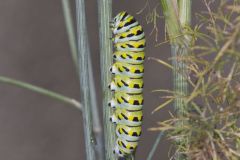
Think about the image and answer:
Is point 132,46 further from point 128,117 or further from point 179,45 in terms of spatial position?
point 179,45

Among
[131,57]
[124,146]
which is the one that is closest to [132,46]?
[131,57]

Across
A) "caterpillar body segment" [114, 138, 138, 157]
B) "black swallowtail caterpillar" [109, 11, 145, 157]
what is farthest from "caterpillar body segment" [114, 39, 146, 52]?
"caterpillar body segment" [114, 138, 138, 157]

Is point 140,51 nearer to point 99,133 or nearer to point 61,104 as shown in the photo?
point 99,133

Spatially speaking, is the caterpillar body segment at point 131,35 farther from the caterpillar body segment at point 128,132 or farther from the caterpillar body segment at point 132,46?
the caterpillar body segment at point 128,132

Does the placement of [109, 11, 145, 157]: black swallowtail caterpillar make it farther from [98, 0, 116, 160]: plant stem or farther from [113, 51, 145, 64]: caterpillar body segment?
[98, 0, 116, 160]: plant stem

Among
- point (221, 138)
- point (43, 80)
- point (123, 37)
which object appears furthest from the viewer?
point (43, 80)

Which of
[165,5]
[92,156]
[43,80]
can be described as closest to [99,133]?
[92,156]
